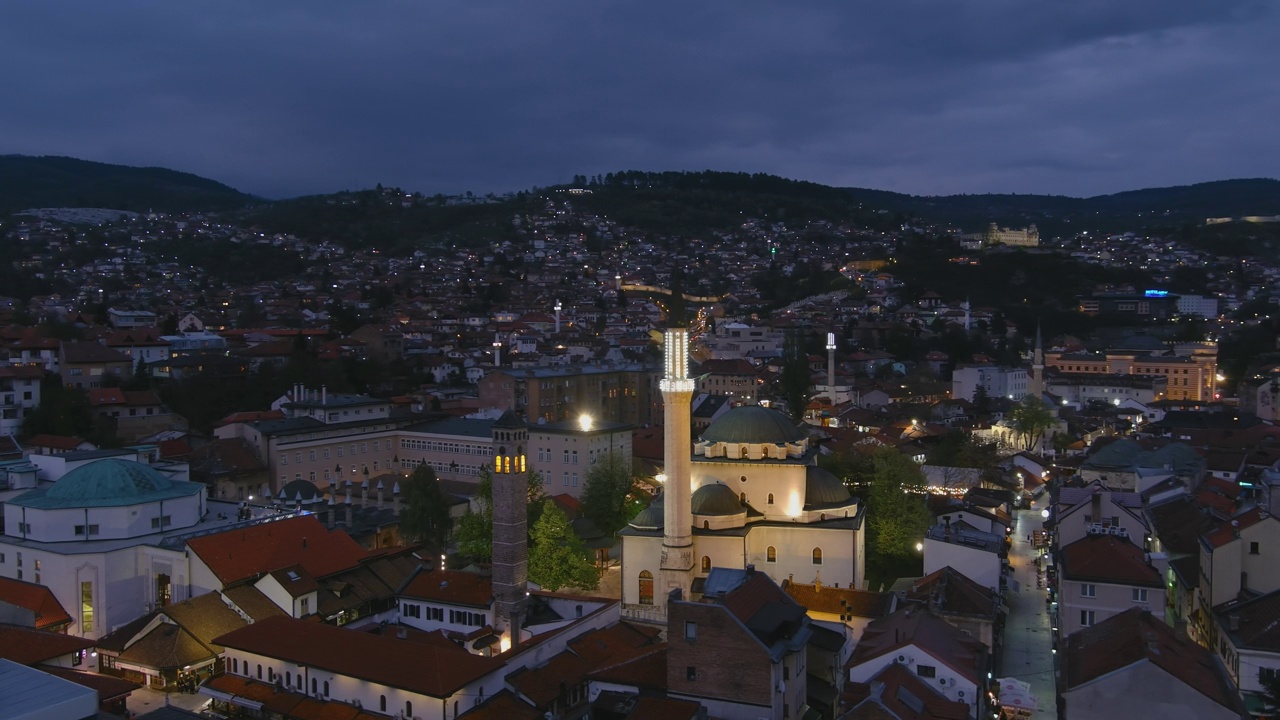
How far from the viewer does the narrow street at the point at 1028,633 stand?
721 inches

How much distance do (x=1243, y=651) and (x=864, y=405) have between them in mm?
36688

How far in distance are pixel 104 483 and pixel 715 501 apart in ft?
47.5

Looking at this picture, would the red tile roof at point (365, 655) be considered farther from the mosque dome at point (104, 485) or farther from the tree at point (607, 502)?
the tree at point (607, 502)

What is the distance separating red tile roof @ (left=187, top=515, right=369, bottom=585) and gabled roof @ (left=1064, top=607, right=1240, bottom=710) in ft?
50.4

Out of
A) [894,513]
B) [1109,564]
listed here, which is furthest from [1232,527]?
[894,513]

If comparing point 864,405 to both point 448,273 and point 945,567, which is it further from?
point 448,273

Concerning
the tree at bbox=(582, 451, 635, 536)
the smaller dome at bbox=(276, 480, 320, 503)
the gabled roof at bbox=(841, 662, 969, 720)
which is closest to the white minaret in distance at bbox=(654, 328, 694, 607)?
the tree at bbox=(582, 451, 635, 536)

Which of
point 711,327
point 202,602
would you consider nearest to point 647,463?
point 202,602

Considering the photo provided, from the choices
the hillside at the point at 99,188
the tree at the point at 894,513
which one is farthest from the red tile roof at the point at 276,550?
the hillside at the point at 99,188

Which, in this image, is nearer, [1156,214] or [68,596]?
[68,596]

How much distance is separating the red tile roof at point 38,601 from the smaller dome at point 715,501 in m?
13.9

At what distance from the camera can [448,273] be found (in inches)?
3812

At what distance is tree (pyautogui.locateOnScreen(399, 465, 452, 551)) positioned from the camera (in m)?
26.4

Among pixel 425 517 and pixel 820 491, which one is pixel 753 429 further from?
pixel 425 517
